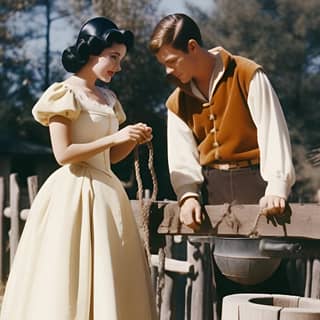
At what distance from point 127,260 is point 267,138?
0.64 meters

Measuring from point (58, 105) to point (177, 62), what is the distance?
1.46 feet

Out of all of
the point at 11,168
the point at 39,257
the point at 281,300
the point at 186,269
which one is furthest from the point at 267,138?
the point at 11,168

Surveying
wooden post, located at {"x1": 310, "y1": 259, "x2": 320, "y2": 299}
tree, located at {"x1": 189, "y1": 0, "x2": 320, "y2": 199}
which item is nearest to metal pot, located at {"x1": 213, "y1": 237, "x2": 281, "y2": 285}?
wooden post, located at {"x1": 310, "y1": 259, "x2": 320, "y2": 299}

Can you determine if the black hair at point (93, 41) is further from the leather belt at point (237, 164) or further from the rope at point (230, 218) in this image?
the rope at point (230, 218)

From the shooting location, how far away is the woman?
Result: 259cm

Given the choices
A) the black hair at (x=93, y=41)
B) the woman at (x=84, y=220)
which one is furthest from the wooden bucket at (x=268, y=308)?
the black hair at (x=93, y=41)

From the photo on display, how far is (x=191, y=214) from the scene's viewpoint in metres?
2.40

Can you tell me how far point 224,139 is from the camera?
2.55m

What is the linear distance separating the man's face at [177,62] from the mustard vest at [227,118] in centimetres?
5

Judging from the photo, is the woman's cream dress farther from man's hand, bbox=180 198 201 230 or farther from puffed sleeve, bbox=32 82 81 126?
man's hand, bbox=180 198 201 230

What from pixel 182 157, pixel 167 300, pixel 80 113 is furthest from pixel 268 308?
pixel 167 300

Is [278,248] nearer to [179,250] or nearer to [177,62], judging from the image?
[177,62]

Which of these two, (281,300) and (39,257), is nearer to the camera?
(281,300)

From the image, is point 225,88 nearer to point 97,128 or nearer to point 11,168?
point 97,128
